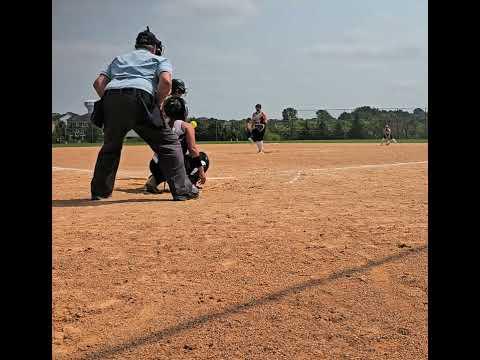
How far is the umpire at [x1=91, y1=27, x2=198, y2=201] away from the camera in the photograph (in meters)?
6.12

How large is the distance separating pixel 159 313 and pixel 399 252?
181 cm

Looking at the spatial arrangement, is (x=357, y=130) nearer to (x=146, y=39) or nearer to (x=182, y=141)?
(x=182, y=141)

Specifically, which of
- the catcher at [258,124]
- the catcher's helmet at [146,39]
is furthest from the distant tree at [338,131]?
the catcher's helmet at [146,39]

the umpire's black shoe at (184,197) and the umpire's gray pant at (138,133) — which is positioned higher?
the umpire's gray pant at (138,133)

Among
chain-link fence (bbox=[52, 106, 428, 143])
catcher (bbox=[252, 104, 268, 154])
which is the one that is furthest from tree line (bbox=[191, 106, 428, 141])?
catcher (bbox=[252, 104, 268, 154])

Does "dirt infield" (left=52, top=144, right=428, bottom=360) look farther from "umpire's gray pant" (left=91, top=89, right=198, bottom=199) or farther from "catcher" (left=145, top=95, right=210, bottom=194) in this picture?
"catcher" (left=145, top=95, right=210, bottom=194)

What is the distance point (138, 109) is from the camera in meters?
6.11

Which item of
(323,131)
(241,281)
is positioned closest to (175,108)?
(241,281)

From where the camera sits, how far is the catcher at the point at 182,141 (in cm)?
732

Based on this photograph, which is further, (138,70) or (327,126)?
(327,126)

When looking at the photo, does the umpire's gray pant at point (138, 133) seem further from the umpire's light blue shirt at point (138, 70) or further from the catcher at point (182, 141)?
the catcher at point (182, 141)

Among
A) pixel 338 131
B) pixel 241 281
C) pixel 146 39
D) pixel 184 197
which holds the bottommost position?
pixel 241 281

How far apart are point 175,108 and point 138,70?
1.15 metres
